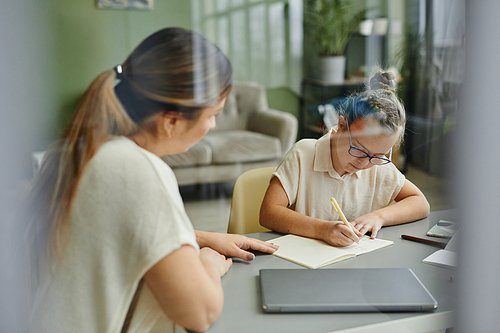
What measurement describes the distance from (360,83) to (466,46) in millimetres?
582

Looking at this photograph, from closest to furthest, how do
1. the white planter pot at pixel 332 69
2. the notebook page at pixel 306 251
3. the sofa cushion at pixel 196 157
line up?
1. the notebook page at pixel 306 251
2. the sofa cushion at pixel 196 157
3. the white planter pot at pixel 332 69

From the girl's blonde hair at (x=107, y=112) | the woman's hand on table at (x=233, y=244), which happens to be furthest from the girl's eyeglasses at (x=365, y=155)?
the girl's blonde hair at (x=107, y=112)

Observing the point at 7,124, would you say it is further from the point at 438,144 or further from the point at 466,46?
the point at 438,144

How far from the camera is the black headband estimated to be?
0.68 m

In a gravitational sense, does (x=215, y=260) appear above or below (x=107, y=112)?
below

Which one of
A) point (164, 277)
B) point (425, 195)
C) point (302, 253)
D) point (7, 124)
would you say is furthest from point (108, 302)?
point (425, 195)

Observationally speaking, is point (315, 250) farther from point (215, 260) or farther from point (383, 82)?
point (383, 82)

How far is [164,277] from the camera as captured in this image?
0.64m

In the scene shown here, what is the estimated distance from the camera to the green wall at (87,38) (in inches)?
27.3

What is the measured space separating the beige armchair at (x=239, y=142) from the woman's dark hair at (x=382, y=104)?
210 mm

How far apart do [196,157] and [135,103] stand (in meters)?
0.44

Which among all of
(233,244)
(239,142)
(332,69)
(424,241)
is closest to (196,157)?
(239,142)

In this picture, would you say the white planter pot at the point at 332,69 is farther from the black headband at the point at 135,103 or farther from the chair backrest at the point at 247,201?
the black headband at the point at 135,103

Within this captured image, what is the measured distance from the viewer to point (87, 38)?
0.76 m
